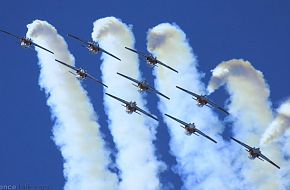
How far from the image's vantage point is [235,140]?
198625 millimetres
